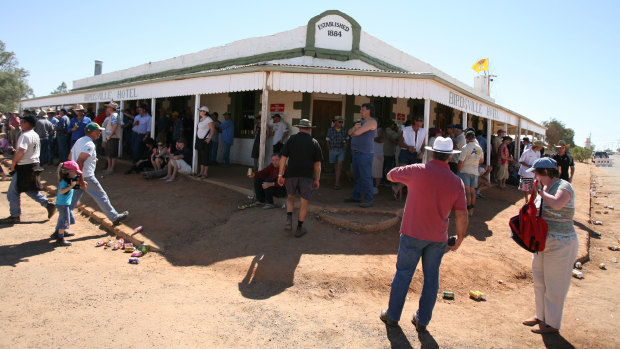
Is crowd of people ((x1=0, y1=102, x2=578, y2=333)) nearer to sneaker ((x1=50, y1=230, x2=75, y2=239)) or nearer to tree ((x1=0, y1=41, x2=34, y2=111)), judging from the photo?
sneaker ((x1=50, y1=230, x2=75, y2=239))

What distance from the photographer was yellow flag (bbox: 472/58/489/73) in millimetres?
23669

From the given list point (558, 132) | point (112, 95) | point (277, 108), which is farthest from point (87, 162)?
point (558, 132)

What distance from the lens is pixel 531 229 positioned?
3.82m

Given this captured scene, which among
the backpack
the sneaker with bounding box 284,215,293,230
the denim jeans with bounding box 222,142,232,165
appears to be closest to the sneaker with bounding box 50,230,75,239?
the sneaker with bounding box 284,215,293,230

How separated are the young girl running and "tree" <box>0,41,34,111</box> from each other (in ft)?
166

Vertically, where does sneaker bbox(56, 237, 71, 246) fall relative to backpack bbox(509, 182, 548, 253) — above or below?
below

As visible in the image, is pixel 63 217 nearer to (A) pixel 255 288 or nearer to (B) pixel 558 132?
(A) pixel 255 288

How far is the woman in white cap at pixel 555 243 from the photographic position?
3.75 metres

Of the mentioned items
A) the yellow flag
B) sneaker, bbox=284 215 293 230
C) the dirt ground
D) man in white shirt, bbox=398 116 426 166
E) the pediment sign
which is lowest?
the dirt ground

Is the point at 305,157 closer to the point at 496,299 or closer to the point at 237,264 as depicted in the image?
the point at 237,264

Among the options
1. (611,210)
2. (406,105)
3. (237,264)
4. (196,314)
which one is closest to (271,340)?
(196,314)

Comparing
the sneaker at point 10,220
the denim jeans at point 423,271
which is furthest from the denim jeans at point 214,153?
the denim jeans at point 423,271

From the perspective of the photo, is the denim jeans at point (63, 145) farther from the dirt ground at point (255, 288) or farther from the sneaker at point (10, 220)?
the sneaker at point (10, 220)

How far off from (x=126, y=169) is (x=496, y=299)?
33.1 feet
